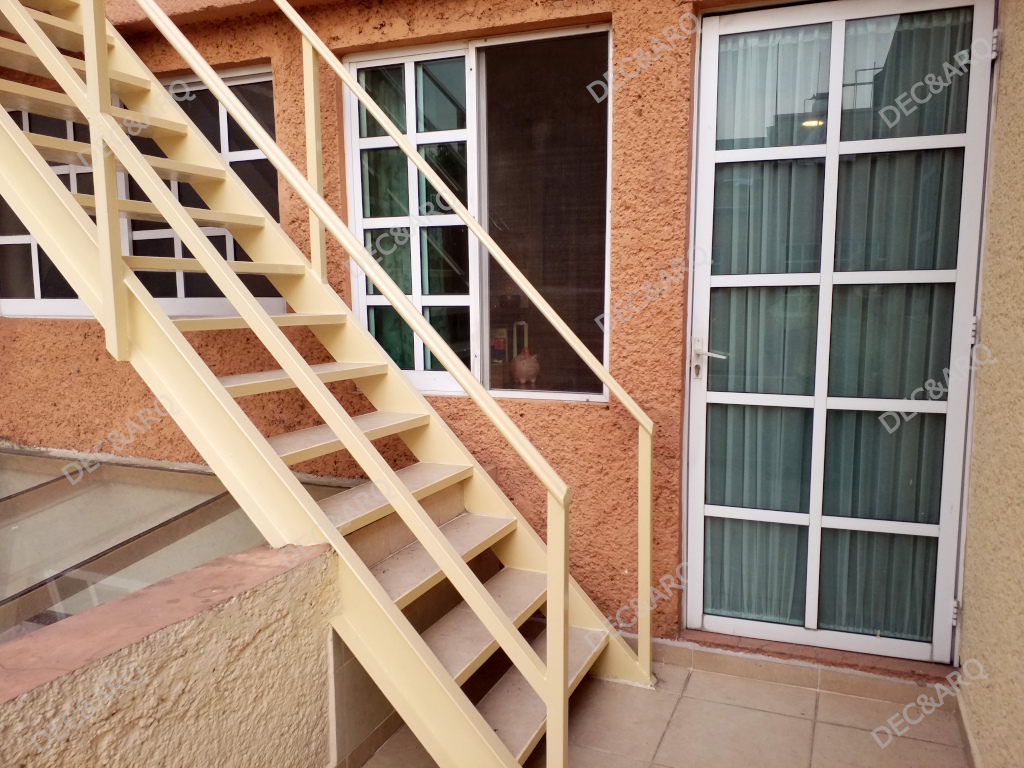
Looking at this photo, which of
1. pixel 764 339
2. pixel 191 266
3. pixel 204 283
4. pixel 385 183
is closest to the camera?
pixel 191 266

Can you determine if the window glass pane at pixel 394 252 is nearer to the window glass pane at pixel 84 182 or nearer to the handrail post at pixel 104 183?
the handrail post at pixel 104 183

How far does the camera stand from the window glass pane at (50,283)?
374 centimetres

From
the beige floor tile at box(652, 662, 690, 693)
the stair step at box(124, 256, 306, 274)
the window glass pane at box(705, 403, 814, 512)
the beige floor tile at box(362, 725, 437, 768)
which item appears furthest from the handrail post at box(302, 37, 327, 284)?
the beige floor tile at box(652, 662, 690, 693)

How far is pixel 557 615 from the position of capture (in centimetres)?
185

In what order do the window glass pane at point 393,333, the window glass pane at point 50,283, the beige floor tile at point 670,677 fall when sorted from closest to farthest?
the beige floor tile at point 670,677 < the window glass pane at point 393,333 < the window glass pane at point 50,283

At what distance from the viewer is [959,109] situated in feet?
7.88

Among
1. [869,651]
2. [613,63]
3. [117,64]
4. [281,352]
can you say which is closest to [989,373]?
[869,651]

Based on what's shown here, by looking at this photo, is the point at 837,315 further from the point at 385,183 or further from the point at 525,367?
the point at 385,183

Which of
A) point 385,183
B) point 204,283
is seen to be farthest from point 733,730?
point 204,283

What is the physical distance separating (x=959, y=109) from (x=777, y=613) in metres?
1.94

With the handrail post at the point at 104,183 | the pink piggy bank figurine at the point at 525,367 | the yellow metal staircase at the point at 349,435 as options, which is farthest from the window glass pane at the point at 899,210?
the handrail post at the point at 104,183

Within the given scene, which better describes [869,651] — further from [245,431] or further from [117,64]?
[117,64]

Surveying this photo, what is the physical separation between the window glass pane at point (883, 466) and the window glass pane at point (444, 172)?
1759 mm

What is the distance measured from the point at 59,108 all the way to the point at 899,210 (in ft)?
10.1
